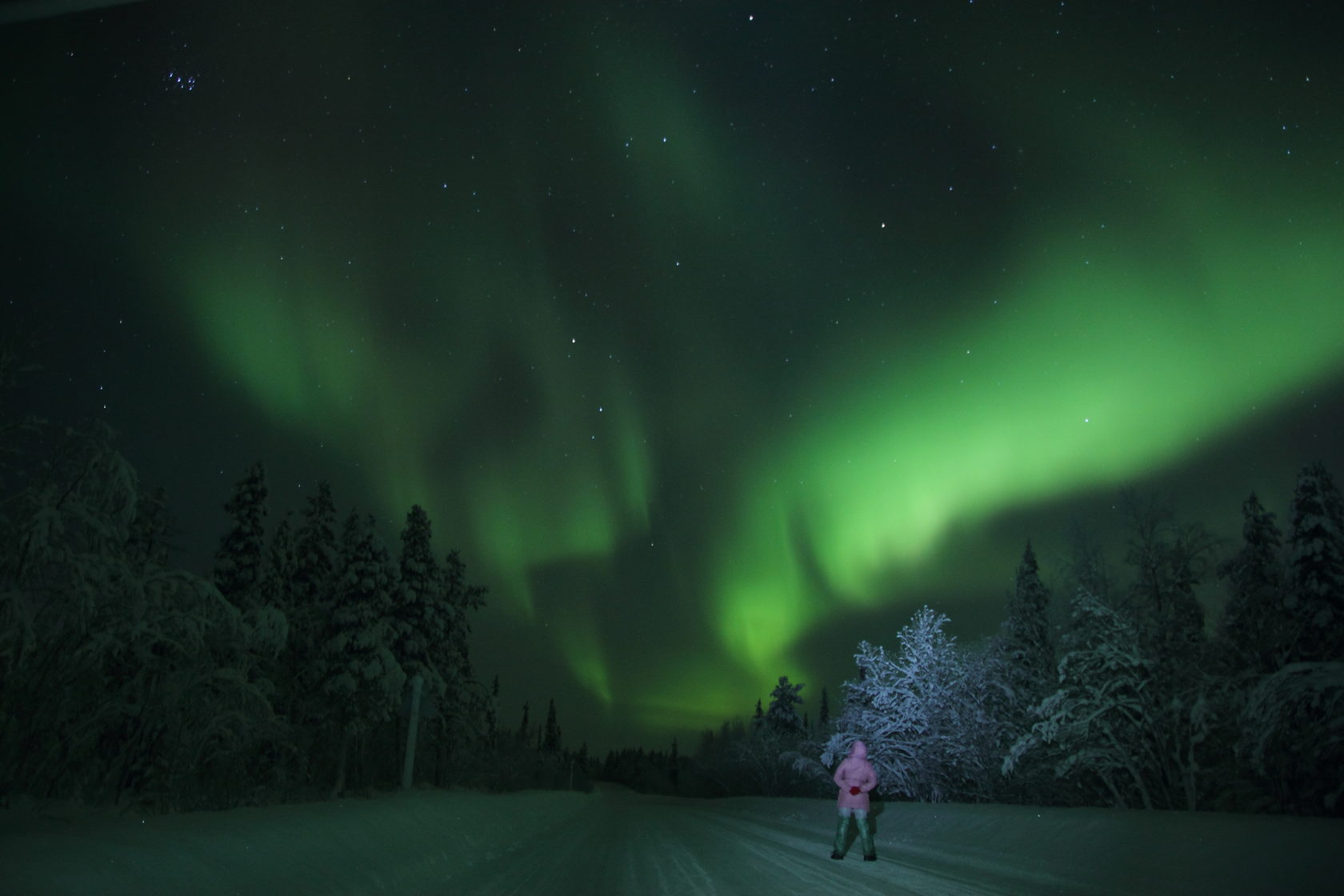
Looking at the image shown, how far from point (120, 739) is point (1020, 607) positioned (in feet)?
157

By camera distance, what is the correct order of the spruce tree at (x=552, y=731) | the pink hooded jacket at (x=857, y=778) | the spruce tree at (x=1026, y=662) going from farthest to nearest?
the spruce tree at (x=552, y=731), the spruce tree at (x=1026, y=662), the pink hooded jacket at (x=857, y=778)

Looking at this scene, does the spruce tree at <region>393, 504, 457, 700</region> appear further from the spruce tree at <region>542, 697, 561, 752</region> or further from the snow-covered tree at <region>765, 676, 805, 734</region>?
the spruce tree at <region>542, 697, 561, 752</region>

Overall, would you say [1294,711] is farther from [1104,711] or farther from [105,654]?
[105,654]

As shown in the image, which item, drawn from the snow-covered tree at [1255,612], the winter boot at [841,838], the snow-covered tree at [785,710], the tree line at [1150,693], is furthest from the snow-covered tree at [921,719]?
the snow-covered tree at [785,710]

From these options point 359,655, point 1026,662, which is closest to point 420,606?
point 359,655

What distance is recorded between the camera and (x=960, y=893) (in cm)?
902

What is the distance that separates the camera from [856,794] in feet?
42.0

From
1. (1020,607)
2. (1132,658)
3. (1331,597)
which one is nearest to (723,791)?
(1020,607)

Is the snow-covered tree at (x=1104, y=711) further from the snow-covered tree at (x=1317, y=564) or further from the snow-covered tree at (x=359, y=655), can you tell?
the snow-covered tree at (x=359, y=655)

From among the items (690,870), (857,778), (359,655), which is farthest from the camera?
(359,655)

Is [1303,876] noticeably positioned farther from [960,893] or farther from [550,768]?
[550,768]

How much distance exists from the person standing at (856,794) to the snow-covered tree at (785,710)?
2675 inches

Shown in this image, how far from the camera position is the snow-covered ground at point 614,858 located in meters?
6.71

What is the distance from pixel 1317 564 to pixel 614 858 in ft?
103
